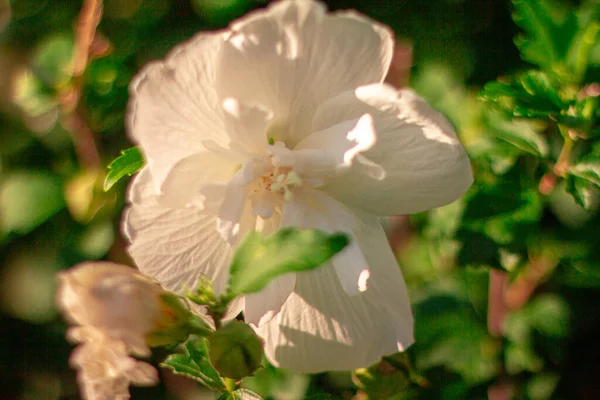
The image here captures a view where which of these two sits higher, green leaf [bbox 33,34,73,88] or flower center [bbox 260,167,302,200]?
flower center [bbox 260,167,302,200]

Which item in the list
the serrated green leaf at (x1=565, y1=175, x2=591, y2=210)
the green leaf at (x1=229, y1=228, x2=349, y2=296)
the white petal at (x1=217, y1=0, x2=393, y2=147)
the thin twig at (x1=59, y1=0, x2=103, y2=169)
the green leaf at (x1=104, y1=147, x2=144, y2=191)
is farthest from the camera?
the thin twig at (x1=59, y1=0, x2=103, y2=169)

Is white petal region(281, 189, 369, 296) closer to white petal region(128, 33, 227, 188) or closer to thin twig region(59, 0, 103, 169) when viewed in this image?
white petal region(128, 33, 227, 188)

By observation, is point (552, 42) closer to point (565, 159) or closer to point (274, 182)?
point (565, 159)

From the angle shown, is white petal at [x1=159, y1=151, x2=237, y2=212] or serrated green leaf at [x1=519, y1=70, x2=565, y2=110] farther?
serrated green leaf at [x1=519, y1=70, x2=565, y2=110]

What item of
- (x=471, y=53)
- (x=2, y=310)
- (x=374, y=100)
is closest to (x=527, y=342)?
(x=471, y=53)

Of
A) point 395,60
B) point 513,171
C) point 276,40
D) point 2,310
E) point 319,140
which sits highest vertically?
point 276,40

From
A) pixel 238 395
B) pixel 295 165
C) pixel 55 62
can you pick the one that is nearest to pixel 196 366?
pixel 238 395

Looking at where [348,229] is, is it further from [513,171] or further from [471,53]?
[471,53]

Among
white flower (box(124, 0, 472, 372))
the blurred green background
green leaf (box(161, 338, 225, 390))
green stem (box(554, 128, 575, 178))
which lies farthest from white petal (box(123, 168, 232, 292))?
green stem (box(554, 128, 575, 178))
